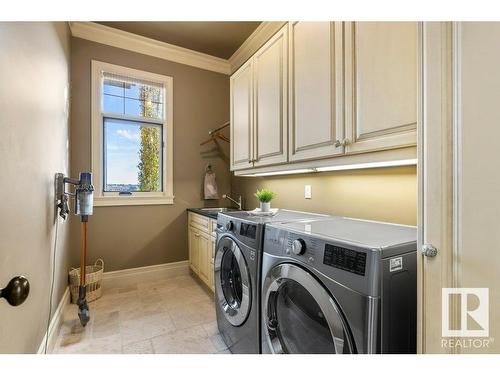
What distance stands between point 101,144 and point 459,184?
123 inches

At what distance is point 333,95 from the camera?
4.65 feet

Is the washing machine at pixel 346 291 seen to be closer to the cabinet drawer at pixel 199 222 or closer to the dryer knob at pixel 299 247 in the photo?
the dryer knob at pixel 299 247

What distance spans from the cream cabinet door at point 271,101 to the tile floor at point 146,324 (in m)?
1.47

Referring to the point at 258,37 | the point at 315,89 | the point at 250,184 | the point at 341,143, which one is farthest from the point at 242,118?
the point at 341,143

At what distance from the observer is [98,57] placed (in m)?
2.74

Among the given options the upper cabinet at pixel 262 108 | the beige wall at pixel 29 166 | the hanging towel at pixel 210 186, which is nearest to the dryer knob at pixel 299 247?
the upper cabinet at pixel 262 108

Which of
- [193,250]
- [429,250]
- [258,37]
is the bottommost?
[193,250]

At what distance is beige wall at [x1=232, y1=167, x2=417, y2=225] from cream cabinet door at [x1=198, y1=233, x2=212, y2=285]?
0.83m

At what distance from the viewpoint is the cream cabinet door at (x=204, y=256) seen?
8.17 feet

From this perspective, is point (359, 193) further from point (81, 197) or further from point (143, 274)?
point (143, 274)

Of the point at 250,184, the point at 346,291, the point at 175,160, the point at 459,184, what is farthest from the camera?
the point at 175,160
